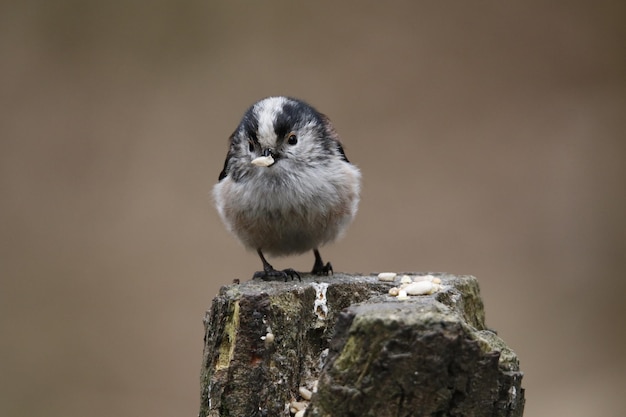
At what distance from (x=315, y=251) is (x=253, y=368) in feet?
2.82

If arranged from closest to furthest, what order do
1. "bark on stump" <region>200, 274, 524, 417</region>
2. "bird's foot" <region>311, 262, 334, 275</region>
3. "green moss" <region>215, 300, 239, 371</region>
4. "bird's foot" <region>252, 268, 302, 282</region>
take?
"bark on stump" <region>200, 274, 524, 417</region> < "green moss" <region>215, 300, 239, 371</region> < "bird's foot" <region>252, 268, 302, 282</region> < "bird's foot" <region>311, 262, 334, 275</region>

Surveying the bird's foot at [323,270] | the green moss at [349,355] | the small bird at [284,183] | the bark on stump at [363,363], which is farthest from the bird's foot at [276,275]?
the green moss at [349,355]

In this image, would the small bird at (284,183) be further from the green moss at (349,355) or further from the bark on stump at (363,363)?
the green moss at (349,355)

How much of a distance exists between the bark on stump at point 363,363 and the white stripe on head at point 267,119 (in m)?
0.57

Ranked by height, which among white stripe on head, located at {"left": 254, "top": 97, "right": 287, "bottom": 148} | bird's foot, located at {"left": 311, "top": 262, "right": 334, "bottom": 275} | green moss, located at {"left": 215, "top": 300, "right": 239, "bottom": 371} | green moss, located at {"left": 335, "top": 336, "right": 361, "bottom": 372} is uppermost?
white stripe on head, located at {"left": 254, "top": 97, "right": 287, "bottom": 148}

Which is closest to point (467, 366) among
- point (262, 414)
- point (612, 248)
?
point (262, 414)

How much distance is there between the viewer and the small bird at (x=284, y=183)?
91.7 inches

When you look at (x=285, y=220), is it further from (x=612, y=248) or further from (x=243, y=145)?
(x=612, y=248)

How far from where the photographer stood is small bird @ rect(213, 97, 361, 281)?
2.33m

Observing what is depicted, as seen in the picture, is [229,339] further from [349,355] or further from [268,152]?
[268,152]

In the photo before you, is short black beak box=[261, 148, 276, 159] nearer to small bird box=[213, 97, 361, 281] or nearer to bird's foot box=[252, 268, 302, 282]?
small bird box=[213, 97, 361, 281]

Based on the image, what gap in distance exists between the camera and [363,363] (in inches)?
55.9

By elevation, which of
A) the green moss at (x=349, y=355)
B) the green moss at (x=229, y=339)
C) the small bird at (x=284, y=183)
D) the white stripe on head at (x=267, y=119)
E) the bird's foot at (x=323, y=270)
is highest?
the white stripe on head at (x=267, y=119)

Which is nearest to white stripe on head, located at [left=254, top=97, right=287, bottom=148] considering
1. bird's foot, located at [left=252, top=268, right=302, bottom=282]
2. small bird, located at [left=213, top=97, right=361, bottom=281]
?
small bird, located at [left=213, top=97, right=361, bottom=281]
